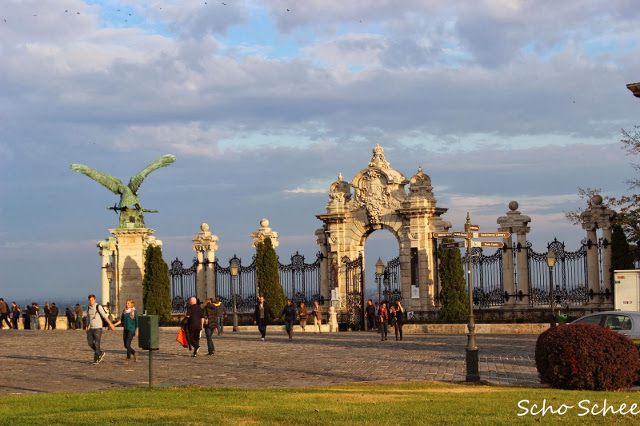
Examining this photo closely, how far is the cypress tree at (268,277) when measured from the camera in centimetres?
4206

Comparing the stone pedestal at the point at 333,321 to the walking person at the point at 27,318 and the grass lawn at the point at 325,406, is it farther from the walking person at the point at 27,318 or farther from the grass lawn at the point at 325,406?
the grass lawn at the point at 325,406

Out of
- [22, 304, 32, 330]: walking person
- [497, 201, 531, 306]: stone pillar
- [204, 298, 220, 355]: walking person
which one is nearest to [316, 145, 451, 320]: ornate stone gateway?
[497, 201, 531, 306]: stone pillar

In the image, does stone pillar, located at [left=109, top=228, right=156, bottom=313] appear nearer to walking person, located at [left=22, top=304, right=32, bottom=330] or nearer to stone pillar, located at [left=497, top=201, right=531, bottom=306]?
walking person, located at [left=22, top=304, right=32, bottom=330]

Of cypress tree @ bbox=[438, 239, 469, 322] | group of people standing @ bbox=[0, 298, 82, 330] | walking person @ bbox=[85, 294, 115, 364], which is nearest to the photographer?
walking person @ bbox=[85, 294, 115, 364]

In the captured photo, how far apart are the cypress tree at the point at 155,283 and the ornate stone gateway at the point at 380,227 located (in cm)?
782

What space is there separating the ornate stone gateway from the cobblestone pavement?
627 cm

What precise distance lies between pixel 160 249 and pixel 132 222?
1.88 meters

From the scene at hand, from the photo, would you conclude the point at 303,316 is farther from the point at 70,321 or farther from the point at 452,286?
the point at 70,321

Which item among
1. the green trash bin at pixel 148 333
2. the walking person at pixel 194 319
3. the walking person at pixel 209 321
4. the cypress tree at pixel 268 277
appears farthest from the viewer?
the cypress tree at pixel 268 277

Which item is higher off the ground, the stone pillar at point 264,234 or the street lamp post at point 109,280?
the stone pillar at point 264,234

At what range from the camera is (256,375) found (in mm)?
19672

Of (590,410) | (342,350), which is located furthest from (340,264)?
(590,410)

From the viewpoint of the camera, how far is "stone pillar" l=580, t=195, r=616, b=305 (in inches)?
1421

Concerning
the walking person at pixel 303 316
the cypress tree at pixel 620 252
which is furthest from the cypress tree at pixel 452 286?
the cypress tree at pixel 620 252
